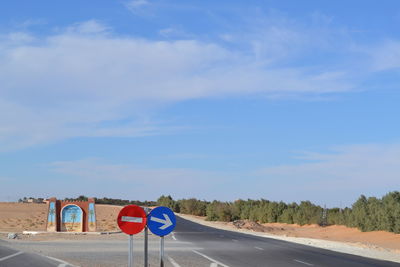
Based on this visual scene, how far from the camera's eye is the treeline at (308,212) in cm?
4603

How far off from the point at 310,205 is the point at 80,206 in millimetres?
41392

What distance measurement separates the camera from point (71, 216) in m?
39.5

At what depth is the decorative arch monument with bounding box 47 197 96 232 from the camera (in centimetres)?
3891

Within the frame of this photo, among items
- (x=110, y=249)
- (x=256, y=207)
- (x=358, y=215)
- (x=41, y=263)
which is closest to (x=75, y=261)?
(x=41, y=263)

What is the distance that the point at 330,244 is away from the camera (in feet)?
125

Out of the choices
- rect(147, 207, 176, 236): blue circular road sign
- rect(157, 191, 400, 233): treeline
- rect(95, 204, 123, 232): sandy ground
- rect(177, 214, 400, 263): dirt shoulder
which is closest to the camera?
rect(147, 207, 176, 236): blue circular road sign

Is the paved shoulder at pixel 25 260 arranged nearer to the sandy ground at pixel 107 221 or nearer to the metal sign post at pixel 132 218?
the metal sign post at pixel 132 218

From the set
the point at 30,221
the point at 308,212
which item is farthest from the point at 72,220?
the point at 308,212

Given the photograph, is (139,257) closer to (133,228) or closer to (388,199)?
(133,228)

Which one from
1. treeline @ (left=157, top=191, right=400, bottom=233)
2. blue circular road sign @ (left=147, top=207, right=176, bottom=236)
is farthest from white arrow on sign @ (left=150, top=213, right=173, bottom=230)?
treeline @ (left=157, top=191, right=400, bottom=233)

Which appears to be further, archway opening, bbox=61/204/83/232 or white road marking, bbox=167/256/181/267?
archway opening, bbox=61/204/83/232

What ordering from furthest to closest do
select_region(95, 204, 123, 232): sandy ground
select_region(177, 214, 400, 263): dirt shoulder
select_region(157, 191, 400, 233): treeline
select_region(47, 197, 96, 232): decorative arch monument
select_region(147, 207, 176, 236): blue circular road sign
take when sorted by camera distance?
select_region(95, 204, 123, 232): sandy ground < select_region(157, 191, 400, 233): treeline < select_region(47, 197, 96, 232): decorative arch monument < select_region(177, 214, 400, 263): dirt shoulder < select_region(147, 207, 176, 236): blue circular road sign

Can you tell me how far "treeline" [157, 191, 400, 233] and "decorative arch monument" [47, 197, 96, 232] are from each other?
70.2 ft

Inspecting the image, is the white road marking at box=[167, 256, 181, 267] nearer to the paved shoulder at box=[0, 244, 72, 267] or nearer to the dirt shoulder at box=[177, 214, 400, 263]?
the paved shoulder at box=[0, 244, 72, 267]
